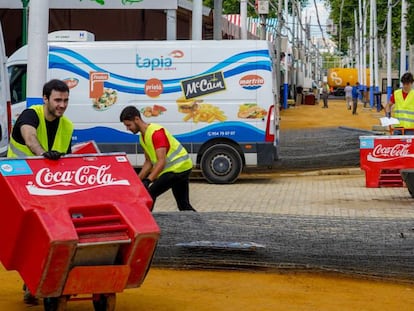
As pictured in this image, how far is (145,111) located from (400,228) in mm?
9930

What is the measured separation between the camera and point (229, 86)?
19.8m

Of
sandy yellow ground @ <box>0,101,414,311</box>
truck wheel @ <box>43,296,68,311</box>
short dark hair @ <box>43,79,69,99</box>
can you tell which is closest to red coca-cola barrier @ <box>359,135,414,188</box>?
sandy yellow ground @ <box>0,101,414,311</box>

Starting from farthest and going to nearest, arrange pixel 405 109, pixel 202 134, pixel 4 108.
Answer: pixel 202 134 < pixel 405 109 < pixel 4 108

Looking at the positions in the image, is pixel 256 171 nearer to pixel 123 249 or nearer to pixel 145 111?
pixel 145 111

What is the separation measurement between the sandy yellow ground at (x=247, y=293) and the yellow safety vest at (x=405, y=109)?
31.2 ft

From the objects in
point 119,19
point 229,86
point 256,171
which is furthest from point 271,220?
point 119,19

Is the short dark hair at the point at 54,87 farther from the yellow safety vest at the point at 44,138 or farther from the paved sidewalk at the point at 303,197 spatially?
the paved sidewalk at the point at 303,197

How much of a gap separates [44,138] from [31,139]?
0.97 ft

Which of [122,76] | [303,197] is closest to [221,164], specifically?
[122,76]

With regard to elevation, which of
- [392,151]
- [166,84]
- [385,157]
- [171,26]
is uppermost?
[171,26]

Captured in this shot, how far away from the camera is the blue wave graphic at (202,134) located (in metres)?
19.9

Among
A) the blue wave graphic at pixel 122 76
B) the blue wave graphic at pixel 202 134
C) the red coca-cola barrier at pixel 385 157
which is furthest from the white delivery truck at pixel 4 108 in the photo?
the red coca-cola barrier at pixel 385 157

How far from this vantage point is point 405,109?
19.1 m

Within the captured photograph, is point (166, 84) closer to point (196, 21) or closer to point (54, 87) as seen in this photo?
point (196, 21)
